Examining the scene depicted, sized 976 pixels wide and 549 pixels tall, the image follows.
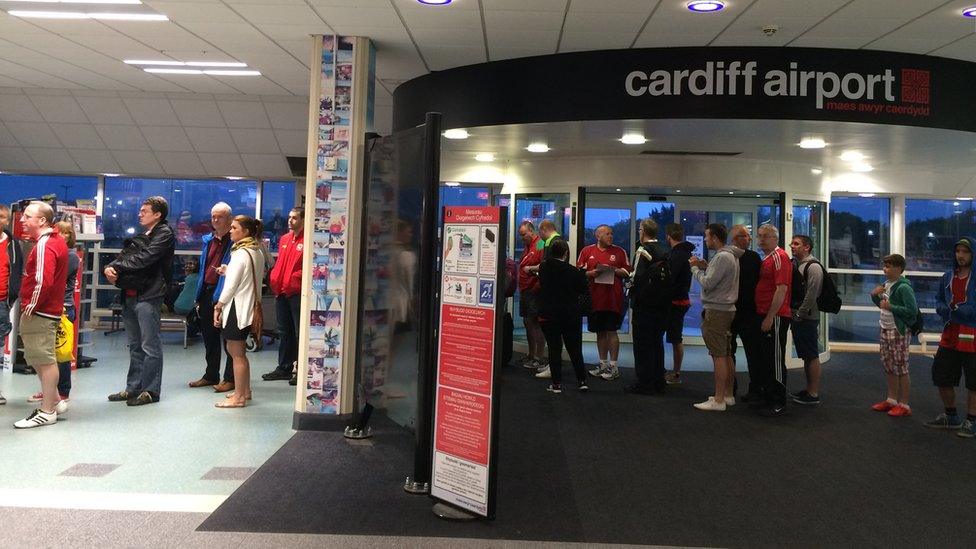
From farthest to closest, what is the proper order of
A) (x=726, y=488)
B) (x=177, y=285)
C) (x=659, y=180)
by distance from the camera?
1. (x=177, y=285)
2. (x=659, y=180)
3. (x=726, y=488)

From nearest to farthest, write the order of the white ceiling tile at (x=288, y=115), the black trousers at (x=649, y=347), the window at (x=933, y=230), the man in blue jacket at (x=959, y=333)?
the man in blue jacket at (x=959, y=333) → the black trousers at (x=649, y=347) → the white ceiling tile at (x=288, y=115) → the window at (x=933, y=230)

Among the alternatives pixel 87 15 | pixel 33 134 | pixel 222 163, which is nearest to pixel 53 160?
pixel 33 134

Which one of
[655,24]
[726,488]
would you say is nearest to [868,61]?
[655,24]

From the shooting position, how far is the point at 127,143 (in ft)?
30.8

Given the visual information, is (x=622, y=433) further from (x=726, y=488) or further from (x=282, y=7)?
(x=282, y=7)

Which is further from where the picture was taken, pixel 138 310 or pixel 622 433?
pixel 138 310

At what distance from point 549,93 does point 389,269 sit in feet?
8.35

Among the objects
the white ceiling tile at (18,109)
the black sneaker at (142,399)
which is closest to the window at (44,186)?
the white ceiling tile at (18,109)

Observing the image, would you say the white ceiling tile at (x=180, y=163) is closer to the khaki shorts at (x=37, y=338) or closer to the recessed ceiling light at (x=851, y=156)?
the khaki shorts at (x=37, y=338)

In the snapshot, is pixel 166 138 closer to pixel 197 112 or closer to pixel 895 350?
pixel 197 112

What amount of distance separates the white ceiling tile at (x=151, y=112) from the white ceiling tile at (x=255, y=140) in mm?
818

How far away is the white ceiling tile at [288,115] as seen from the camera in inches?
341

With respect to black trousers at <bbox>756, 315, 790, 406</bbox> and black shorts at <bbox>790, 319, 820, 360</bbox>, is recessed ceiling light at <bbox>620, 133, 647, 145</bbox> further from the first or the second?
black shorts at <bbox>790, 319, 820, 360</bbox>

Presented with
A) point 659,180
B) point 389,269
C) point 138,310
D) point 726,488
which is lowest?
point 726,488
